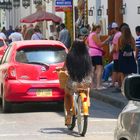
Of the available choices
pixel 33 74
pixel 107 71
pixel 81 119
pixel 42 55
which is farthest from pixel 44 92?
pixel 107 71

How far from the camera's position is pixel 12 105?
48.4ft

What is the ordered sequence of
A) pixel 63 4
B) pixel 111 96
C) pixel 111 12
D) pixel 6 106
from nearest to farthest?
pixel 6 106
pixel 111 96
pixel 63 4
pixel 111 12

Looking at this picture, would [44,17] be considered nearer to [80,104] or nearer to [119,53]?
[119,53]

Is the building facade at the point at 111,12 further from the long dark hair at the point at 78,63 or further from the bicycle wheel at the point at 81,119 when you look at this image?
the bicycle wheel at the point at 81,119

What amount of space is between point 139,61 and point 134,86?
11292mm

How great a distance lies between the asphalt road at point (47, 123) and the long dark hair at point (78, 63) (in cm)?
103

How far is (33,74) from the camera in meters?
13.9

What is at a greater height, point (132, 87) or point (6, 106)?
point (132, 87)

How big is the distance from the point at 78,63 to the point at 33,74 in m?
3.09

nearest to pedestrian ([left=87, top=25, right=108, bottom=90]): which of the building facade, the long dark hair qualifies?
the building facade

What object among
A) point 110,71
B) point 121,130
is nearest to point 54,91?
point 110,71

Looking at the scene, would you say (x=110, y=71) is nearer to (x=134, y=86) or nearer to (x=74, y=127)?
(x=74, y=127)

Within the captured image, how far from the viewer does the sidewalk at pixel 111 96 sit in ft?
50.0

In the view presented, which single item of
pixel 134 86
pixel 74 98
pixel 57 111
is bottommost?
pixel 57 111
